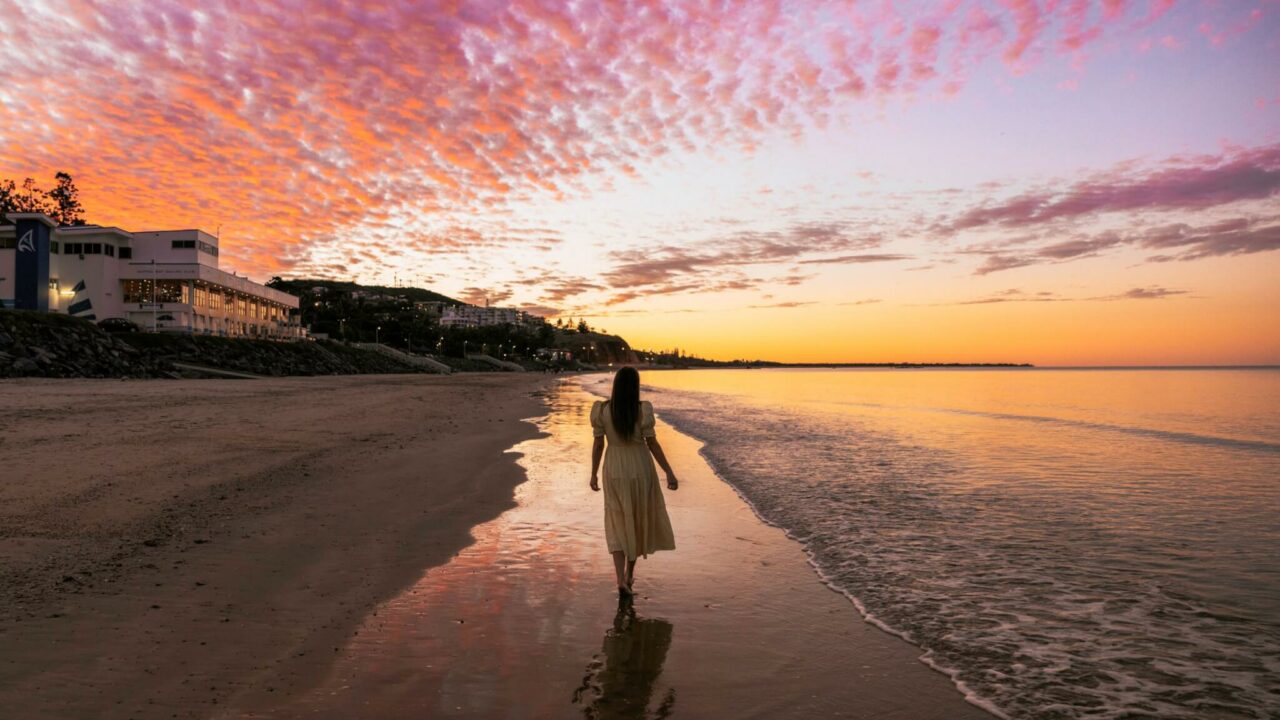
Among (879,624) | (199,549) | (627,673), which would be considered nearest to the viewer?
(627,673)

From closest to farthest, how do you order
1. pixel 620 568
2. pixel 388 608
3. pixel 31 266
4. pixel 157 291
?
pixel 388 608, pixel 620 568, pixel 31 266, pixel 157 291

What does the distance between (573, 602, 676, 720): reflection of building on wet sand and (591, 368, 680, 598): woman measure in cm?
69

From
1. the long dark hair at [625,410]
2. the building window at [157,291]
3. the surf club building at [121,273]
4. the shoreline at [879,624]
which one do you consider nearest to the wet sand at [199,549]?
the long dark hair at [625,410]

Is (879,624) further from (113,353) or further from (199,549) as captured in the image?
(113,353)

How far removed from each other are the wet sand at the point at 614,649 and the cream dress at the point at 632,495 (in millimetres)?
586

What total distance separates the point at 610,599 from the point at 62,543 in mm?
5922

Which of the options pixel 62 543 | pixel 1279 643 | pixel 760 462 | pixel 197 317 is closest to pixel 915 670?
pixel 1279 643

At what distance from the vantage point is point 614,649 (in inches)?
209

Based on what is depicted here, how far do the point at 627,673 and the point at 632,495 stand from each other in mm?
1985

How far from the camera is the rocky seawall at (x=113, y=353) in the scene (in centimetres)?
3859

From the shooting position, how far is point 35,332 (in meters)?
43.0

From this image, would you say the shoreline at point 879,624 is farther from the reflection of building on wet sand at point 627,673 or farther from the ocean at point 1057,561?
the reflection of building on wet sand at point 627,673

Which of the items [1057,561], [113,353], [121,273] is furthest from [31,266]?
[1057,561]

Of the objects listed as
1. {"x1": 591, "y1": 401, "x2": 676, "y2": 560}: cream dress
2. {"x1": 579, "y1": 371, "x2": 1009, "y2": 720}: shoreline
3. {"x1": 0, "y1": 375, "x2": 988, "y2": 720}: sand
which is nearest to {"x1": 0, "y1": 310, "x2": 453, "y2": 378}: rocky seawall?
{"x1": 0, "y1": 375, "x2": 988, "y2": 720}: sand
